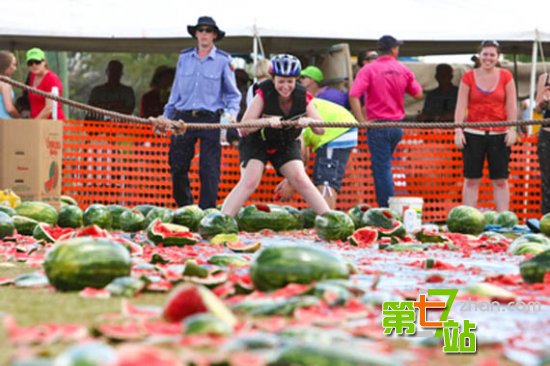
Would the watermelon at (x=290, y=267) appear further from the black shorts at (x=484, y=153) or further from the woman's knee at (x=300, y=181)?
the black shorts at (x=484, y=153)

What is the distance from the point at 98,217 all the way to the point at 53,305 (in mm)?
5209

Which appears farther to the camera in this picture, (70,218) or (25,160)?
(25,160)

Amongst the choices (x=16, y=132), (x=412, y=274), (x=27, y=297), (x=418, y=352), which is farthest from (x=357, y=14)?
(x=418, y=352)

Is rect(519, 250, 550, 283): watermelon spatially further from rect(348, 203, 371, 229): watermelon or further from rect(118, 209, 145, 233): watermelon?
rect(118, 209, 145, 233): watermelon

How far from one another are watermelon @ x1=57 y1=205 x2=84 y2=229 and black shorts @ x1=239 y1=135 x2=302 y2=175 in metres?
1.75

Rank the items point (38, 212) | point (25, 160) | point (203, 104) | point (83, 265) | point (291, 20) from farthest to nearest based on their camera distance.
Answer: point (291, 20) < point (25, 160) < point (203, 104) < point (38, 212) < point (83, 265)

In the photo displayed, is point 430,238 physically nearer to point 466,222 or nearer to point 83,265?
point 466,222

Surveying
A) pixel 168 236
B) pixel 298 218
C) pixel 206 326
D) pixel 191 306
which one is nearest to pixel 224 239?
pixel 168 236

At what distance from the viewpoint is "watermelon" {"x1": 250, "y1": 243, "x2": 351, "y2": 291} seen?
4.17m

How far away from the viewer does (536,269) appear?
4.91 meters

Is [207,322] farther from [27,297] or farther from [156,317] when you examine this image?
[27,297]

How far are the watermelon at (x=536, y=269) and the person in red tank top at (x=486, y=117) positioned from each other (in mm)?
7031

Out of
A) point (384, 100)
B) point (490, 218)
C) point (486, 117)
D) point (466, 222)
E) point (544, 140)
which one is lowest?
point (490, 218)

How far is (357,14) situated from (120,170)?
14.6ft
